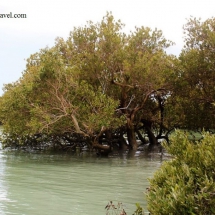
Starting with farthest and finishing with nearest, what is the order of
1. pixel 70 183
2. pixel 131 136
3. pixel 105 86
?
1. pixel 131 136
2. pixel 105 86
3. pixel 70 183

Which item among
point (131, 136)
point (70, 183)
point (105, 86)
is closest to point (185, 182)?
point (70, 183)

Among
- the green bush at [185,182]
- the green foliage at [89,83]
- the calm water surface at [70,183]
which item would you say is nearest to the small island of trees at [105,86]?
the green foliage at [89,83]

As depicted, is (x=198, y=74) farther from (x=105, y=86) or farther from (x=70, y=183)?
(x=70, y=183)

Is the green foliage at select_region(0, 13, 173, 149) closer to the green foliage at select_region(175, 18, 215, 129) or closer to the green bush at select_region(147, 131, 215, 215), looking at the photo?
the green foliage at select_region(175, 18, 215, 129)

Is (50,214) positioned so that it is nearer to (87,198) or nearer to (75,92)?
(87,198)

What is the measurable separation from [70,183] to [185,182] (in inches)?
318

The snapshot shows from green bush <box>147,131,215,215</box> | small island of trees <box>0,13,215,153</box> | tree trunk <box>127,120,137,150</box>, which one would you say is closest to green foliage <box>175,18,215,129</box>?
small island of trees <box>0,13,215,153</box>

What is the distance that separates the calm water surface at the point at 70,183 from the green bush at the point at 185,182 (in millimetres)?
3090

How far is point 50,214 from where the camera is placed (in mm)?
9977

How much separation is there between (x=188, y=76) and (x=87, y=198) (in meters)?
14.2

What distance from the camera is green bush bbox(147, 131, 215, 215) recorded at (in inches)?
244

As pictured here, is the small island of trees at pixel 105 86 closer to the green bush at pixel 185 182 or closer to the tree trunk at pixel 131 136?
the tree trunk at pixel 131 136

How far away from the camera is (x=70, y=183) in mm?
14492

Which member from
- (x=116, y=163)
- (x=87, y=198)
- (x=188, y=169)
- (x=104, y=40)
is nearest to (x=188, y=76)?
(x=104, y=40)
